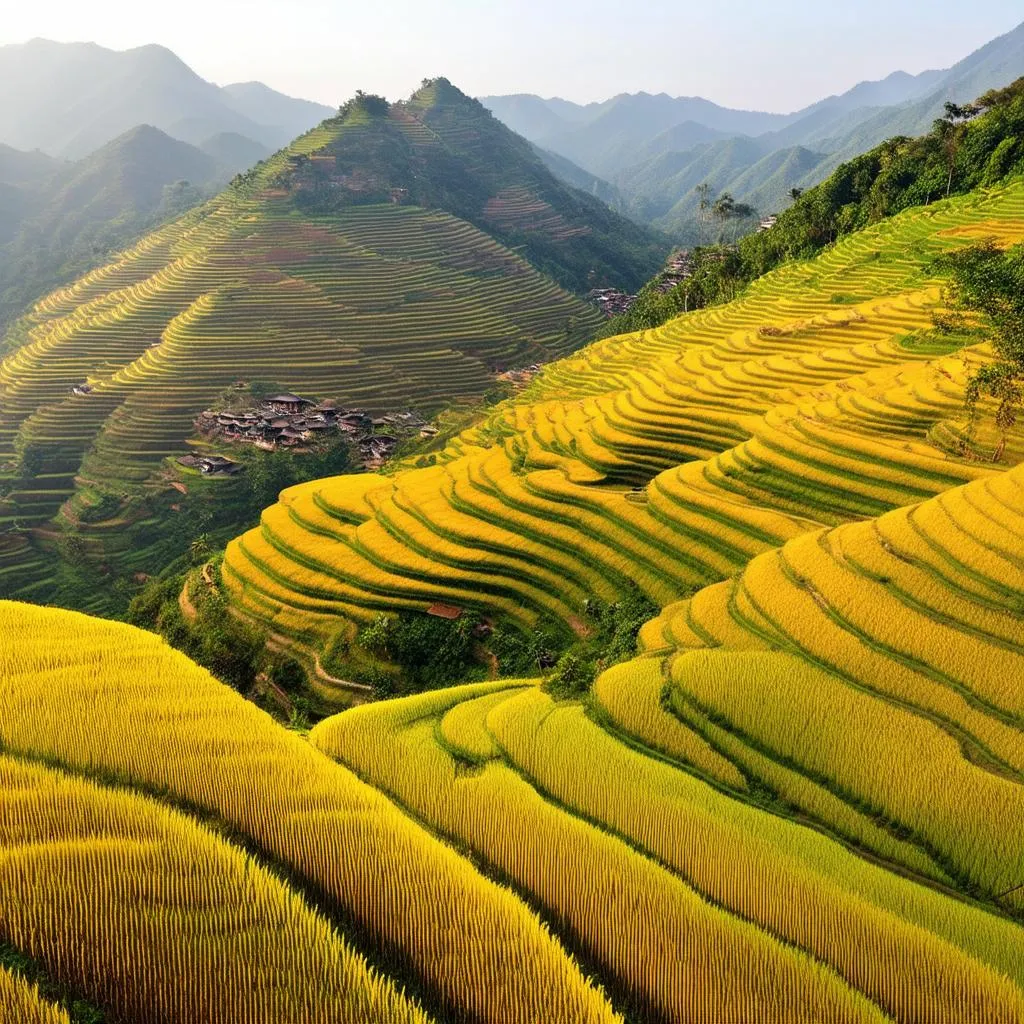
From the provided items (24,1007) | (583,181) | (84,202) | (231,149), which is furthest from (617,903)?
(231,149)

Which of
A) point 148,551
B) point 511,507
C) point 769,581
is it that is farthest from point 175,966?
point 148,551

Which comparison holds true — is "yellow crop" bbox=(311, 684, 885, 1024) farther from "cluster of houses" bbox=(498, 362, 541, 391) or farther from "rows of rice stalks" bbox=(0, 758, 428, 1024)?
"cluster of houses" bbox=(498, 362, 541, 391)

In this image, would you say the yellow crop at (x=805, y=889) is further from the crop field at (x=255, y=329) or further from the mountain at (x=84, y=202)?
the mountain at (x=84, y=202)

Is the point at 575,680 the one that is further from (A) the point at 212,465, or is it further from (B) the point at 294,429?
(B) the point at 294,429

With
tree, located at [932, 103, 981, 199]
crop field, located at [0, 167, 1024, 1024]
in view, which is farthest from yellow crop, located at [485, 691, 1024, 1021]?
tree, located at [932, 103, 981, 199]

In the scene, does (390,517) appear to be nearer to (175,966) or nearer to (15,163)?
(175,966)

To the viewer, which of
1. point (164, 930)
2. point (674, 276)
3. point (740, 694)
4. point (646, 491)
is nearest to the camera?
point (164, 930)
